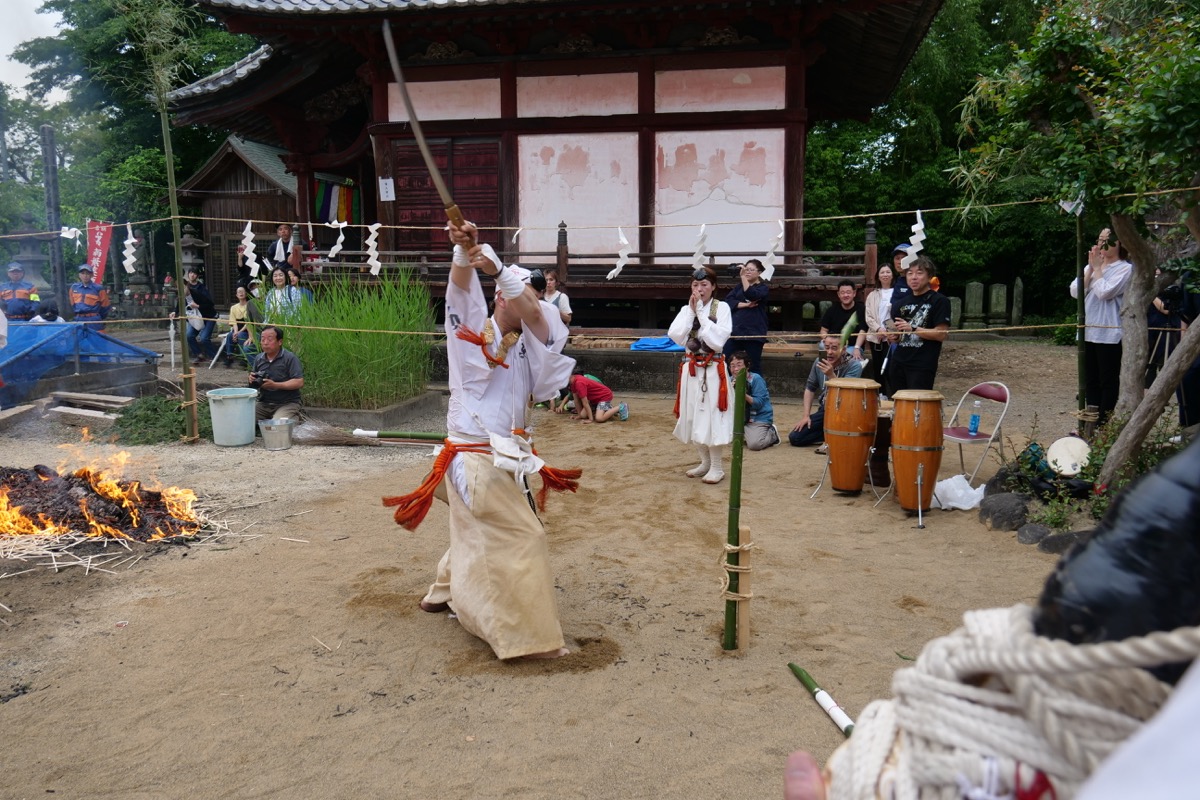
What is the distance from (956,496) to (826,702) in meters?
3.25

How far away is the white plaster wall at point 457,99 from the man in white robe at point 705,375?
6465 mm

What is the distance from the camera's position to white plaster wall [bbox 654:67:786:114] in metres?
11.4

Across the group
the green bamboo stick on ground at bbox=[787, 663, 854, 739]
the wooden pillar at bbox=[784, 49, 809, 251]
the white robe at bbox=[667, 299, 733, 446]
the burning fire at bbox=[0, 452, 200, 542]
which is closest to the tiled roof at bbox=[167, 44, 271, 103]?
the wooden pillar at bbox=[784, 49, 809, 251]

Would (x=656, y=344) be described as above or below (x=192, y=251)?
below

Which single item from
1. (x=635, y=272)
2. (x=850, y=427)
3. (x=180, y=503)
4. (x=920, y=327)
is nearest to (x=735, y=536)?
(x=850, y=427)

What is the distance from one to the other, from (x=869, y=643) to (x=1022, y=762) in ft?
11.3

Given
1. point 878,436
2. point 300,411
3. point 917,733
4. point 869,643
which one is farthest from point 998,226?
point 917,733

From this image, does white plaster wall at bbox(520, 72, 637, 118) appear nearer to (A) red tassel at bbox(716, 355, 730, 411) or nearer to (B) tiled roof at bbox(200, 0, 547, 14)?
(B) tiled roof at bbox(200, 0, 547, 14)

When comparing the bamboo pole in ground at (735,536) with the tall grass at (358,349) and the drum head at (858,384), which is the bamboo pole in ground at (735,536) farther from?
the tall grass at (358,349)

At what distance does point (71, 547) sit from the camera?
506 cm

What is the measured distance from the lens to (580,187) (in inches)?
484

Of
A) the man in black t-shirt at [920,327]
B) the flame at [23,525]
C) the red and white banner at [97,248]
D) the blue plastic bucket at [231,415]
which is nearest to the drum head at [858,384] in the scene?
the man in black t-shirt at [920,327]

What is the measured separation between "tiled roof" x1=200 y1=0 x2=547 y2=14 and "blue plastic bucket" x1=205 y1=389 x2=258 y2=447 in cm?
530

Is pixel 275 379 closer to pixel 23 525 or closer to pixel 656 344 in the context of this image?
pixel 23 525
